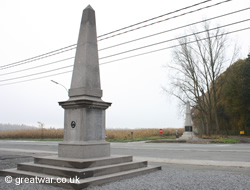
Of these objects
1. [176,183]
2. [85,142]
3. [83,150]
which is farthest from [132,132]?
[176,183]

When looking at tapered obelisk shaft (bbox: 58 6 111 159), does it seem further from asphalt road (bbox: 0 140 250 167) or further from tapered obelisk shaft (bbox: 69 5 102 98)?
asphalt road (bbox: 0 140 250 167)

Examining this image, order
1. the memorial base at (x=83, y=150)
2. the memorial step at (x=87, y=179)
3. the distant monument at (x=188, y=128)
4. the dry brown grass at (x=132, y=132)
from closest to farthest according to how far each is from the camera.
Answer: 1. the memorial step at (x=87, y=179)
2. the memorial base at (x=83, y=150)
3. the distant monument at (x=188, y=128)
4. the dry brown grass at (x=132, y=132)

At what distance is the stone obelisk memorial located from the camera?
562 cm

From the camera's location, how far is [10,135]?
40844 millimetres

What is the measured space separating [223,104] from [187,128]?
58.5 feet

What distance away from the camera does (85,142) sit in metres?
6.51

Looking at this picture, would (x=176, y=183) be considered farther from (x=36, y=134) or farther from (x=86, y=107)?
(x=36, y=134)

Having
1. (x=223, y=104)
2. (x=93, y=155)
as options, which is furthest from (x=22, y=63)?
(x=223, y=104)

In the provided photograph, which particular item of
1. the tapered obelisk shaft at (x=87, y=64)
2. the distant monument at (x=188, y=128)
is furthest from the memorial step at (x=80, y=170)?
the distant monument at (x=188, y=128)

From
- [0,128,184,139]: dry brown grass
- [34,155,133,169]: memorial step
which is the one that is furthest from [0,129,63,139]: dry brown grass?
[34,155,133,169]: memorial step

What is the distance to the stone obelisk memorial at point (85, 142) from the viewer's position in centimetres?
562

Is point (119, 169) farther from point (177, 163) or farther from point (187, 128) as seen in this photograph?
point (187, 128)

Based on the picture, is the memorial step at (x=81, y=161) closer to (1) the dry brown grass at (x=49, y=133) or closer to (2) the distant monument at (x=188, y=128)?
(2) the distant monument at (x=188, y=128)

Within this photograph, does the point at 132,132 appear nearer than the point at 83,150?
No
